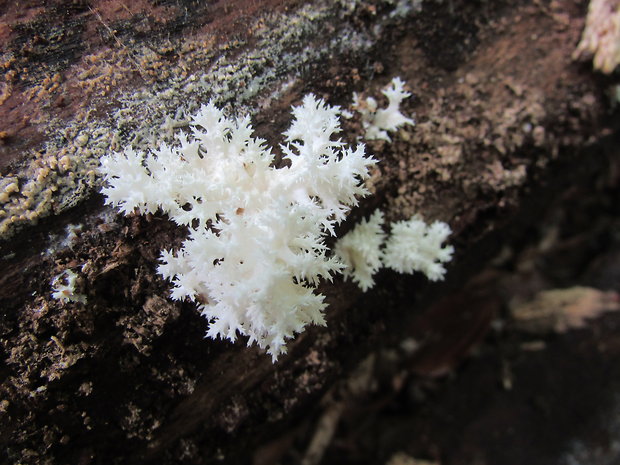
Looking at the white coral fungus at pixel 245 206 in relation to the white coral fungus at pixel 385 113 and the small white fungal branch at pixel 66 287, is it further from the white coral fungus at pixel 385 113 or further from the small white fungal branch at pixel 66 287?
the small white fungal branch at pixel 66 287

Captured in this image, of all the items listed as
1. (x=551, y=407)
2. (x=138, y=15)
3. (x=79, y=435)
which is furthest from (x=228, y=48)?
(x=551, y=407)

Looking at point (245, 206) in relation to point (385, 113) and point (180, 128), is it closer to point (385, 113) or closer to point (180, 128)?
point (180, 128)

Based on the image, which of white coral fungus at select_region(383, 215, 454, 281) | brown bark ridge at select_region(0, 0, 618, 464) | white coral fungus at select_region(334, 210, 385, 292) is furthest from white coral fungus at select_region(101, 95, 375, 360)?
white coral fungus at select_region(383, 215, 454, 281)

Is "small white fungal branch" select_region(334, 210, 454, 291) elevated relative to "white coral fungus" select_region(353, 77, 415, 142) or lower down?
lower down

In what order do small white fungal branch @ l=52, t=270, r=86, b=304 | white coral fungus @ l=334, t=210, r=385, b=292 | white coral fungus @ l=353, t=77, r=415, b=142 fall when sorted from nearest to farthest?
small white fungal branch @ l=52, t=270, r=86, b=304 < white coral fungus @ l=353, t=77, r=415, b=142 < white coral fungus @ l=334, t=210, r=385, b=292

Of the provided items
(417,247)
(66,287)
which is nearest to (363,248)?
(417,247)

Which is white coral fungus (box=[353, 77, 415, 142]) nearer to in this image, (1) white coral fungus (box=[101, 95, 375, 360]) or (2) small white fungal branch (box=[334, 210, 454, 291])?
(1) white coral fungus (box=[101, 95, 375, 360])
